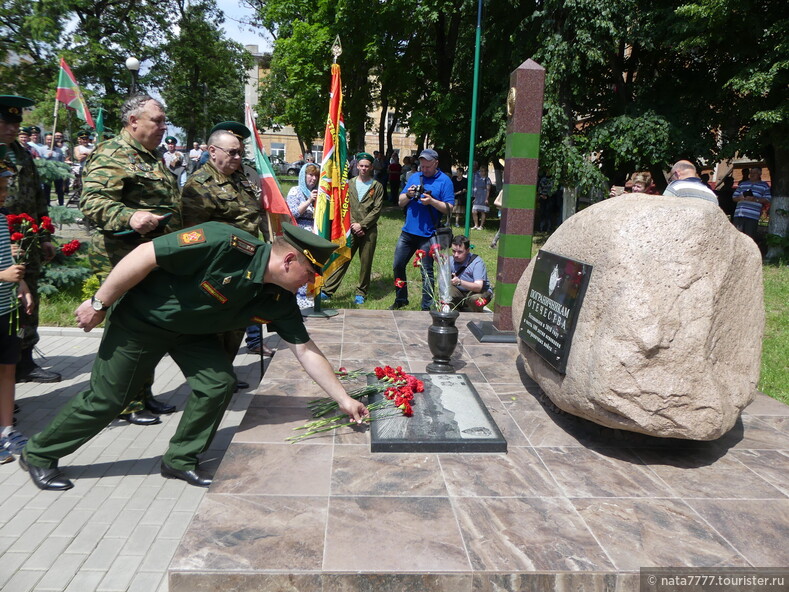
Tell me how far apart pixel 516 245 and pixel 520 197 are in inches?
18.5

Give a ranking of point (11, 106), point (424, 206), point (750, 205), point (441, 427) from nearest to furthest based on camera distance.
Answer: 1. point (441, 427)
2. point (11, 106)
3. point (424, 206)
4. point (750, 205)

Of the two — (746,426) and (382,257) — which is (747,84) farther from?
(746,426)

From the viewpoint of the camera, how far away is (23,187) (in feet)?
16.4

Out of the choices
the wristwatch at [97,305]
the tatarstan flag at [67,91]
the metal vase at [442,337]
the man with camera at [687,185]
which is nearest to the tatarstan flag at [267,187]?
the metal vase at [442,337]

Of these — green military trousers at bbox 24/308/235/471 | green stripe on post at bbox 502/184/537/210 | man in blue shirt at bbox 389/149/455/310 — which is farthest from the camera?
man in blue shirt at bbox 389/149/455/310

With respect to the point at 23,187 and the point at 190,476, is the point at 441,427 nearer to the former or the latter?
the point at 190,476

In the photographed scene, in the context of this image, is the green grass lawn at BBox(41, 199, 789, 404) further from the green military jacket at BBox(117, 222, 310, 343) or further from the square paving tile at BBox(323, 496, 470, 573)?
the green military jacket at BBox(117, 222, 310, 343)

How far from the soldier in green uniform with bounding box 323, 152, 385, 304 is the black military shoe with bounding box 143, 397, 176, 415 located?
12.4 ft

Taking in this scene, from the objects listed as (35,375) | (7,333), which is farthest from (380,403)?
(35,375)

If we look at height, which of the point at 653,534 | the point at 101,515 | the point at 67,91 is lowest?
the point at 101,515

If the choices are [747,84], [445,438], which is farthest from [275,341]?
[747,84]

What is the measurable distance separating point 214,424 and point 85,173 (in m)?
1.94

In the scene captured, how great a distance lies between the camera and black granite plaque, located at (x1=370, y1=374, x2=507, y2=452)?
3.57m

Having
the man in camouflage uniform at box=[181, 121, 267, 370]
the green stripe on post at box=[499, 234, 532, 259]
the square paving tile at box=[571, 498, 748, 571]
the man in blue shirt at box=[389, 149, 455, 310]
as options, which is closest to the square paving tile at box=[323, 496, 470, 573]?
the square paving tile at box=[571, 498, 748, 571]
